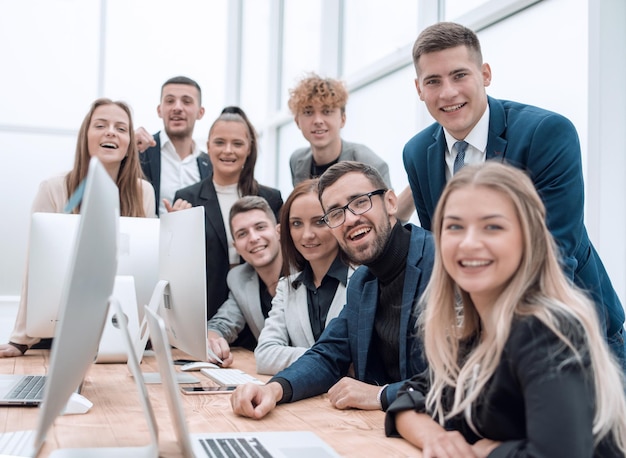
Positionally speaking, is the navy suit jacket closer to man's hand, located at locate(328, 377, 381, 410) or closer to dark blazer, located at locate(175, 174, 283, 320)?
man's hand, located at locate(328, 377, 381, 410)

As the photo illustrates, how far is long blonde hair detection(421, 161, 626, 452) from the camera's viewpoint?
1.05 m

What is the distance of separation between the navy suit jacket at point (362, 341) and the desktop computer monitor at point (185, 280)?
26cm

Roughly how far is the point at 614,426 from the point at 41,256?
1641mm

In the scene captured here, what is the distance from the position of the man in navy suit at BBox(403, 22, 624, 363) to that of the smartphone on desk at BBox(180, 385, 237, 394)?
2.75ft

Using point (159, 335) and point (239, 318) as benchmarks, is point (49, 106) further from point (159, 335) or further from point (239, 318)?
point (159, 335)

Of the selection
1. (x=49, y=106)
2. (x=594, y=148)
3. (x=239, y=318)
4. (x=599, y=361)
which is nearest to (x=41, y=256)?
(x=239, y=318)

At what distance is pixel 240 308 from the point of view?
286 centimetres

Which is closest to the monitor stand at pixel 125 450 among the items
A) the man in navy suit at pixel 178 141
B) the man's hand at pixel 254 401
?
the man's hand at pixel 254 401

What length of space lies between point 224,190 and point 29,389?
171cm

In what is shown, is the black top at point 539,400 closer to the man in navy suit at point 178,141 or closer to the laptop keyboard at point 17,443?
the laptop keyboard at point 17,443

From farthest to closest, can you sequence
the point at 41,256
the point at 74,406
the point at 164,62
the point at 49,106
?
1. the point at 164,62
2. the point at 49,106
3. the point at 41,256
4. the point at 74,406

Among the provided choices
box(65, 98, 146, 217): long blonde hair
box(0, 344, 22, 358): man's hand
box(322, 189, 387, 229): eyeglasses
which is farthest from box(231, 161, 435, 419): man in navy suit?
box(0, 344, 22, 358): man's hand

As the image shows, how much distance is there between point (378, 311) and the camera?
1866 mm

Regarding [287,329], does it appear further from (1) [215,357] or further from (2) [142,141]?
(2) [142,141]
